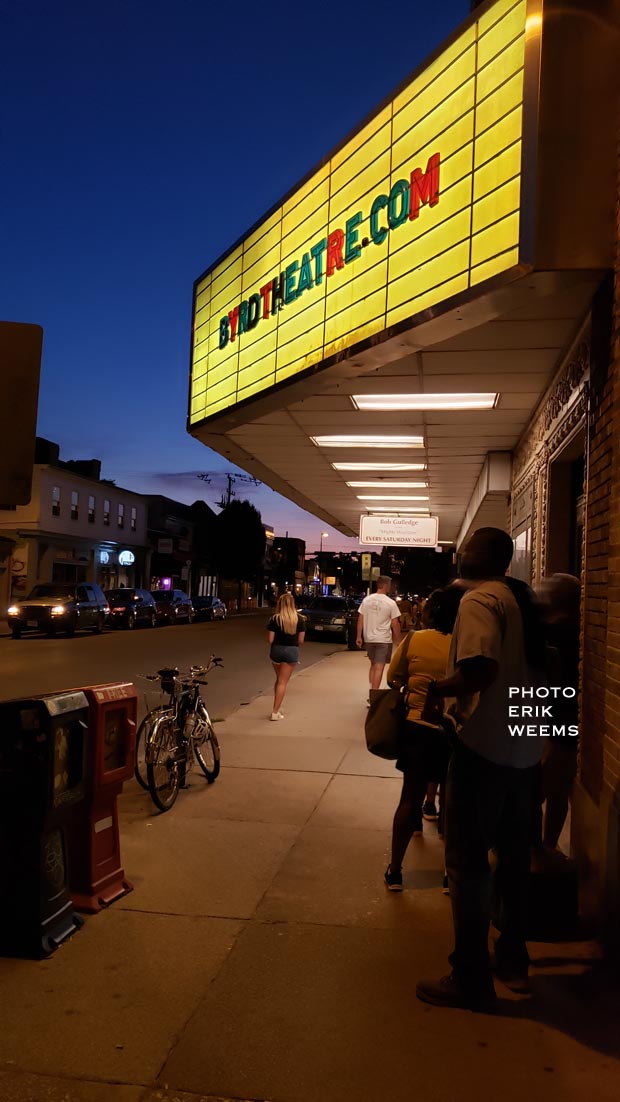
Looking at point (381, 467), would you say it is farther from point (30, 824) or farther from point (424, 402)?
point (30, 824)

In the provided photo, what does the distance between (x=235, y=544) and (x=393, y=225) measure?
205 ft

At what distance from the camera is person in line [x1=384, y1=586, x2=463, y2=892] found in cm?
483

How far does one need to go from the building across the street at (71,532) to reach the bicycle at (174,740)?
3002 cm

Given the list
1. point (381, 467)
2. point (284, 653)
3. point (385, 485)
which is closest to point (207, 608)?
point (385, 485)

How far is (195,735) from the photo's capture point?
7285mm

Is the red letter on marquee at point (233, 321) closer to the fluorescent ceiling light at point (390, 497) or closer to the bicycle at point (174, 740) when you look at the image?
the bicycle at point (174, 740)

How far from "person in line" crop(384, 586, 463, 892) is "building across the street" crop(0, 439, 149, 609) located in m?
32.8

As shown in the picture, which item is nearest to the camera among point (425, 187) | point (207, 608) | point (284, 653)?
point (425, 187)

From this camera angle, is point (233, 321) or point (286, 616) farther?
point (286, 616)

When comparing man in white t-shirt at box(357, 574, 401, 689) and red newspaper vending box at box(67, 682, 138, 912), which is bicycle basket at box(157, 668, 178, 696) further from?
man in white t-shirt at box(357, 574, 401, 689)

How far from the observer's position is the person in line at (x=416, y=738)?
4.83 m

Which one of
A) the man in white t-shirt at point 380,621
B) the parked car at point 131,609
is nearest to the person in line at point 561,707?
the man in white t-shirt at point 380,621

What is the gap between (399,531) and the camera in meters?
16.4

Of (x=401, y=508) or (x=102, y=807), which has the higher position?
(x=401, y=508)
